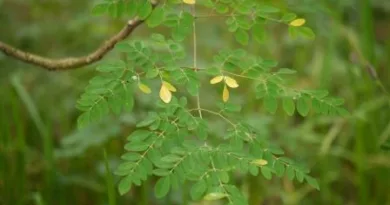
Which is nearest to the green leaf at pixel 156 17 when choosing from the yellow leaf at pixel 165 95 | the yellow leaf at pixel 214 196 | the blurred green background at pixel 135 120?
the yellow leaf at pixel 165 95

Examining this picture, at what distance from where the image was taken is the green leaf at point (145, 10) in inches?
42.8

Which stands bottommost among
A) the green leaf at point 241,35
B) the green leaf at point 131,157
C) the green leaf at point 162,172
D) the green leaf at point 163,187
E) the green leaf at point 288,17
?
the green leaf at point 163,187

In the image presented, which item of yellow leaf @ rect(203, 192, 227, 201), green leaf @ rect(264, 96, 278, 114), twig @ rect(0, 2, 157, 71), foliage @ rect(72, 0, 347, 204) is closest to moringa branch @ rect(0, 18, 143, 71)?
twig @ rect(0, 2, 157, 71)

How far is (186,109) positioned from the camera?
1051mm

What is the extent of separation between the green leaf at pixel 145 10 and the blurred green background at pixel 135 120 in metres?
0.46

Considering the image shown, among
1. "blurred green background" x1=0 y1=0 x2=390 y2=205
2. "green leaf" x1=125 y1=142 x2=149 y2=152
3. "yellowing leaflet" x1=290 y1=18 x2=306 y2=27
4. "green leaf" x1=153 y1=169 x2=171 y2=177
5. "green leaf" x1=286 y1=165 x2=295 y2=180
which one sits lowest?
"blurred green background" x1=0 y1=0 x2=390 y2=205

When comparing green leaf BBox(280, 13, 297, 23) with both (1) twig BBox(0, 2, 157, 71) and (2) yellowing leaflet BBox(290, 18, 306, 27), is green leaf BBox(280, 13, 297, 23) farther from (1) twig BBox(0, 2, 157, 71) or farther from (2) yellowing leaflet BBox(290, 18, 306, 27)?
(1) twig BBox(0, 2, 157, 71)

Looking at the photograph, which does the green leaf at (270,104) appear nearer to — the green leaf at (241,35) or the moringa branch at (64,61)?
the green leaf at (241,35)

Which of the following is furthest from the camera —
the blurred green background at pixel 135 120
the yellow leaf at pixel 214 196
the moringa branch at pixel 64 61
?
the blurred green background at pixel 135 120

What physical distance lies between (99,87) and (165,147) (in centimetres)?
15

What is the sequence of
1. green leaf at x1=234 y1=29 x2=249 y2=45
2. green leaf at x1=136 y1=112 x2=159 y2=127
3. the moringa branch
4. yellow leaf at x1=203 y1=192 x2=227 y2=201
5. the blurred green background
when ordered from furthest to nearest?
the blurred green background
the moringa branch
green leaf at x1=234 y1=29 x2=249 y2=45
green leaf at x1=136 y1=112 x2=159 y2=127
yellow leaf at x1=203 y1=192 x2=227 y2=201

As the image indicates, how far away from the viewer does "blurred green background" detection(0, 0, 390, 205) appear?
70.5 inches

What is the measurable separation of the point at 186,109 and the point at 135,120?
2.53 feet

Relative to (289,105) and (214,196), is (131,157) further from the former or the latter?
(289,105)
